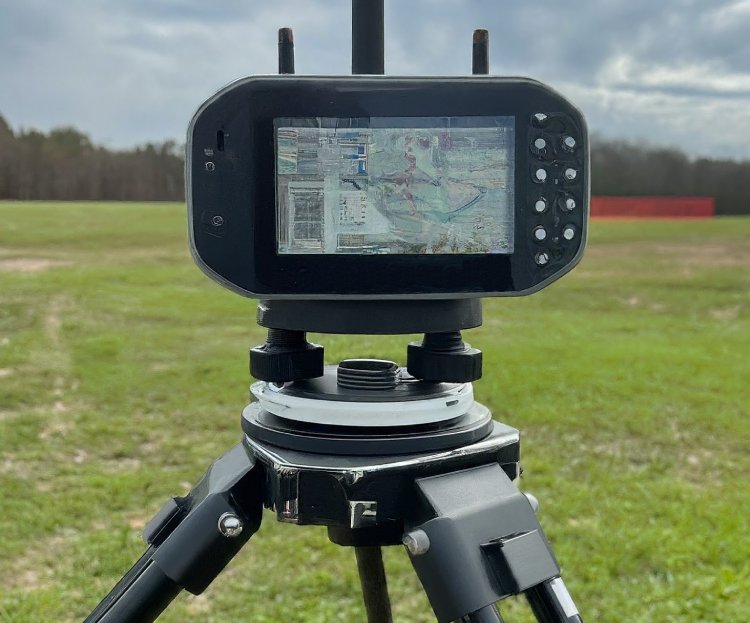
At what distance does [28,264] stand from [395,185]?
7308 millimetres

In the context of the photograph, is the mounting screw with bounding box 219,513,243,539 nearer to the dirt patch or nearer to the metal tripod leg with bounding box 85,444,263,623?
the metal tripod leg with bounding box 85,444,263,623

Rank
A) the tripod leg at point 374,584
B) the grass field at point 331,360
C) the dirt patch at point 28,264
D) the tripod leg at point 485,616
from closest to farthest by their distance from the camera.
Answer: the tripod leg at point 485,616
the tripod leg at point 374,584
the grass field at point 331,360
the dirt patch at point 28,264

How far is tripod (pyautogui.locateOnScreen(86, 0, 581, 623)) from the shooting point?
2.06ft

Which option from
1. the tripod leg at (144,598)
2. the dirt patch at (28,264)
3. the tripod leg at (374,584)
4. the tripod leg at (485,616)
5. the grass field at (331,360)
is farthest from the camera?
the dirt patch at (28,264)

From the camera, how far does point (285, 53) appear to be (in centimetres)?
73

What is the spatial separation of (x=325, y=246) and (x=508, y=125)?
7.8 inches

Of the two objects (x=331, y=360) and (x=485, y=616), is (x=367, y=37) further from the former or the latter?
(x=331, y=360)

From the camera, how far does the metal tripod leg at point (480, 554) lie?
610 mm

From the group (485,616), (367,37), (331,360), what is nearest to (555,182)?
(367,37)

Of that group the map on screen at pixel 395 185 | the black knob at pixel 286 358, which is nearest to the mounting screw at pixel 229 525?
the black knob at pixel 286 358

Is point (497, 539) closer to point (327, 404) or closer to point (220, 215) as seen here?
point (327, 404)

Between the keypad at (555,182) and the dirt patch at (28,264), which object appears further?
the dirt patch at (28,264)

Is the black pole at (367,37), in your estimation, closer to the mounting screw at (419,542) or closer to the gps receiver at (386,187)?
the gps receiver at (386,187)

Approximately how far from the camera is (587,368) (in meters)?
4.34
